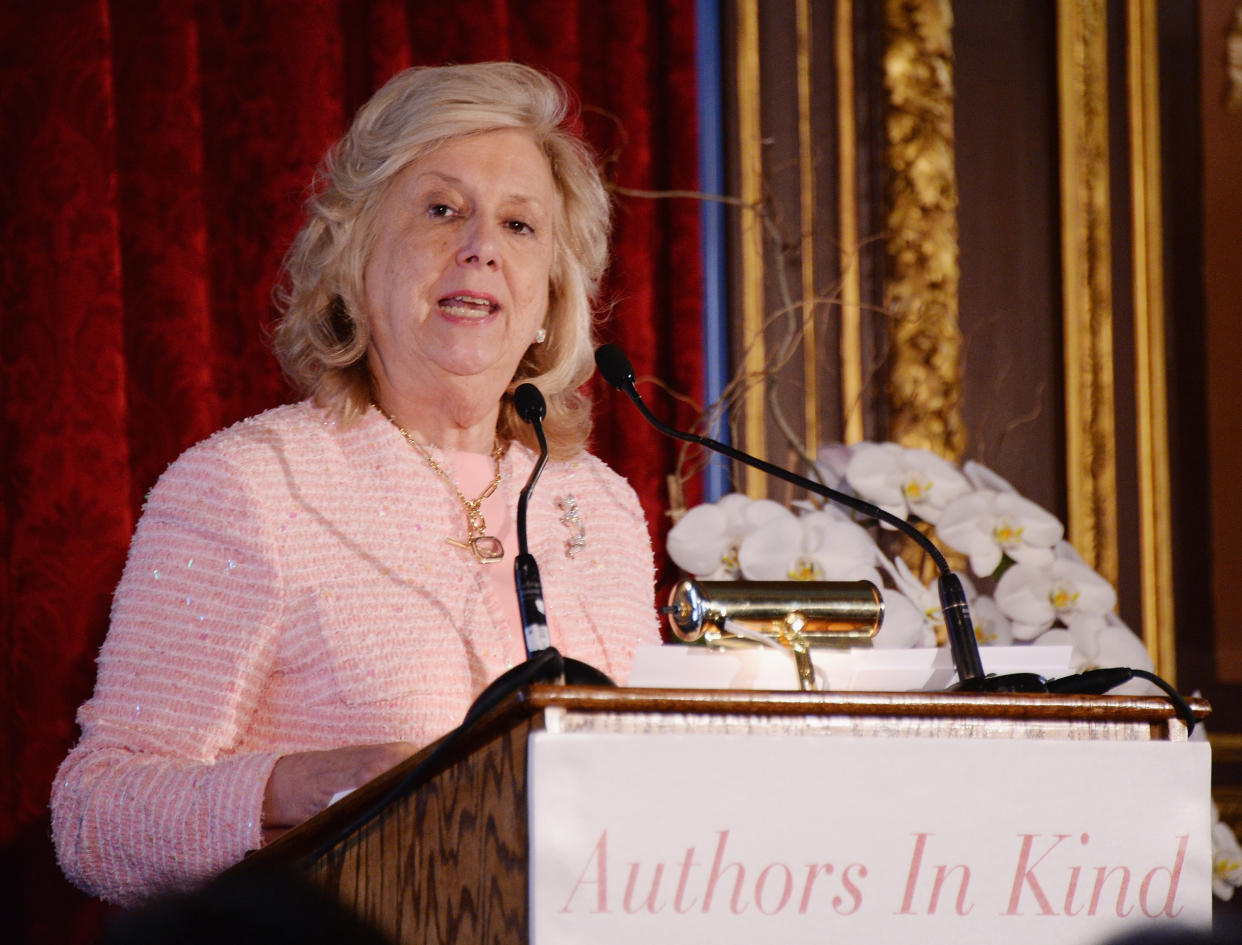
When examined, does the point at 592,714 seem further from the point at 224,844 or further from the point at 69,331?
the point at 69,331

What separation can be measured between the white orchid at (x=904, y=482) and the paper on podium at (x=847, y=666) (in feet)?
3.49

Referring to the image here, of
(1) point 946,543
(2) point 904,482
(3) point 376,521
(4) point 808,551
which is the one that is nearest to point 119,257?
(3) point 376,521

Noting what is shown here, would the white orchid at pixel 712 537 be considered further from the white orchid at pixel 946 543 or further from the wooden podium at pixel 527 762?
the wooden podium at pixel 527 762

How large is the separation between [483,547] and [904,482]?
2.70 feet

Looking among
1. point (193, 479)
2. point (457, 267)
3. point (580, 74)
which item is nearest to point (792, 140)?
point (580, 74)

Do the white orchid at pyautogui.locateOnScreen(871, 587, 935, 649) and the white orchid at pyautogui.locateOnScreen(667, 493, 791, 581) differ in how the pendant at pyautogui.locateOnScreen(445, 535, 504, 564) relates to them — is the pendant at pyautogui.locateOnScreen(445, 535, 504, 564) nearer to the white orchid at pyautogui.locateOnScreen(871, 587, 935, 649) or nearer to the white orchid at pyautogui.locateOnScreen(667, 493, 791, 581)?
the white orchid at pyautogui.locateOnScreen(667, 493, 791, 581)

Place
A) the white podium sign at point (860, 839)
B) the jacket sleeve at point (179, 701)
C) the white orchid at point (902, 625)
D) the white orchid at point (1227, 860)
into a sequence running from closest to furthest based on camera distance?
the white podium sign at point (860, 839)
the jacket sleeve at point (179, 701)
the white orchid at point (902, 625)
the white orchid at point (1227, 860)

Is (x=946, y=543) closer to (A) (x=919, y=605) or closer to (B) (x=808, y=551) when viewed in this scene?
(A) (x=919, y=605)

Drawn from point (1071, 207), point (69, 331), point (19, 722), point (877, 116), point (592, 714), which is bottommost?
point (19, 722)

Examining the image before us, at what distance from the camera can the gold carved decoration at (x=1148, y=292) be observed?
3.06 m

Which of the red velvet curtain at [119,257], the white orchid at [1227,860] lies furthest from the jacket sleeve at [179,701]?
the white orchid at [1227,860]

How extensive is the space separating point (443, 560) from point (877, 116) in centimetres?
164

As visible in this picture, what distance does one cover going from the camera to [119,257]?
7.76ft

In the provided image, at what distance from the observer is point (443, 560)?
6.06 ft
